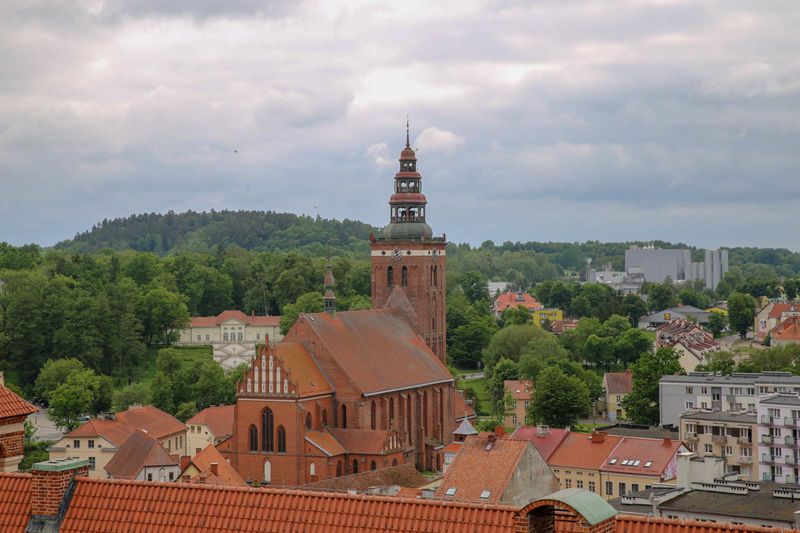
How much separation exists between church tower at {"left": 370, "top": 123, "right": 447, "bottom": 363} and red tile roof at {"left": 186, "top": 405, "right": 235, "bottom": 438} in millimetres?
13426

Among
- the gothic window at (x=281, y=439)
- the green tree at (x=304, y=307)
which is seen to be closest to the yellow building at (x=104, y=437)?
the gothic window at (x=281, y=439)

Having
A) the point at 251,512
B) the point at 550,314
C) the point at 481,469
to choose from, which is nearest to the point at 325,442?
the point at 481,469

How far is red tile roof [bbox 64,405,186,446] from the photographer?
71.8 m

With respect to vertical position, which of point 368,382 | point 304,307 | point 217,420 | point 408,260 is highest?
point 408,260

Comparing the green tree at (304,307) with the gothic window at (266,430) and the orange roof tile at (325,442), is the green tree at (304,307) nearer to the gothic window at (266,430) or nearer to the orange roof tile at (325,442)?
the orange roof tile at (325,442)

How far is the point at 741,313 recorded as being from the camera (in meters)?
160

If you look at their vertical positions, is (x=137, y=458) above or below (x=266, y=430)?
below

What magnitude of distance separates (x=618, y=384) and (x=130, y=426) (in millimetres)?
46461

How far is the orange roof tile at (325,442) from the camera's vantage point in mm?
61469

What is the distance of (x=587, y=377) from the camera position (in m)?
99.4

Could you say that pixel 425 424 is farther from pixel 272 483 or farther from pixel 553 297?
pixel 553 297

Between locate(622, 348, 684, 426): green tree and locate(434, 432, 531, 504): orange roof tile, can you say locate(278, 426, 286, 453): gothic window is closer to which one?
locate(434, 432, 531, 504): orange roof tile

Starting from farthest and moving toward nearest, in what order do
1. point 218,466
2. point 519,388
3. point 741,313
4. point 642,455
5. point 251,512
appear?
point 741,313, point 519,388, point 642,455, point 218,466, point 251,512

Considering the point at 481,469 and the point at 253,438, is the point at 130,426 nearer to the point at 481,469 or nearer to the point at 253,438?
the point at 253,438
